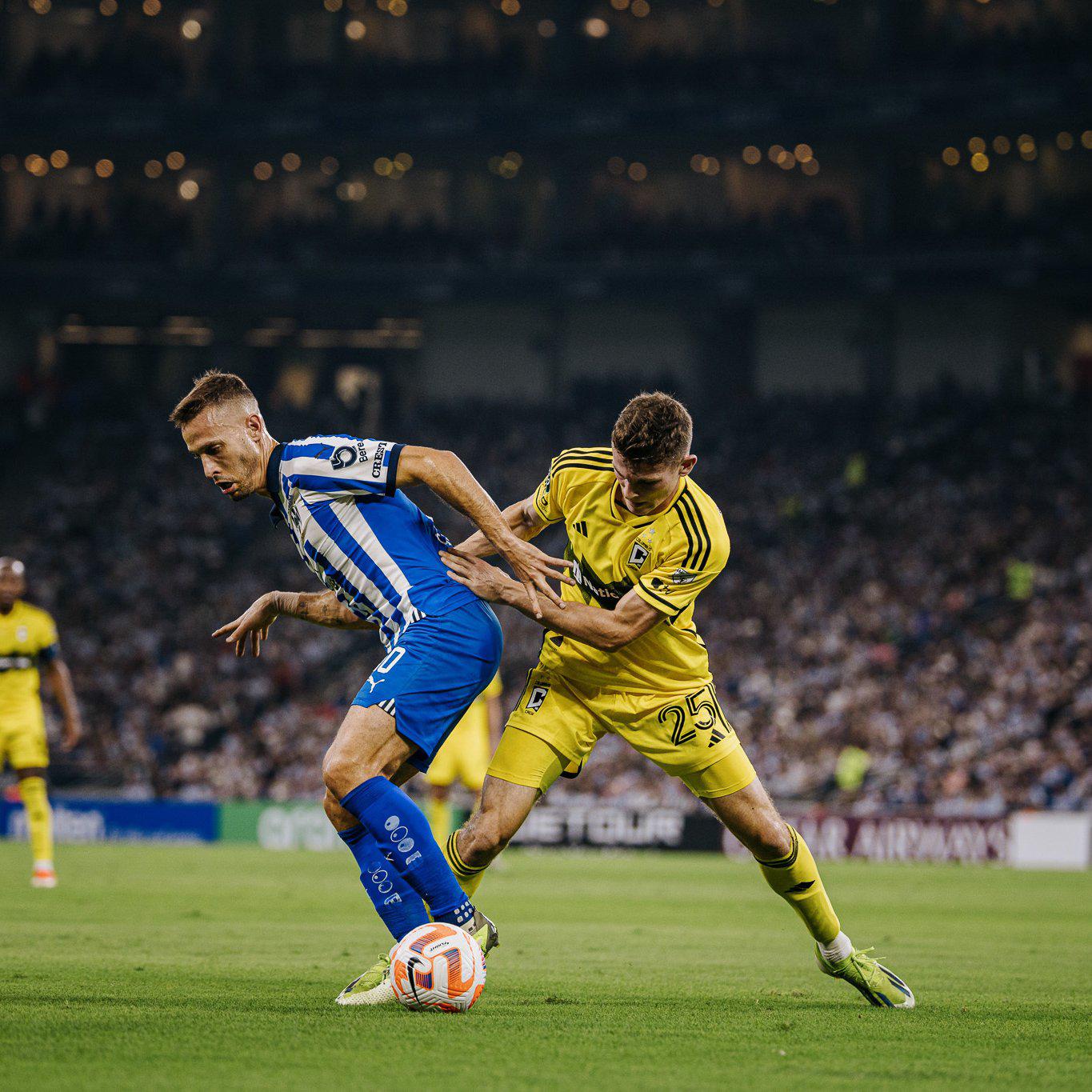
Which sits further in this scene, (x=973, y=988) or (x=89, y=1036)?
(x=973, y=988)

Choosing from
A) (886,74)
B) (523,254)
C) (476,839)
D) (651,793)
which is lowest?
(651,793)

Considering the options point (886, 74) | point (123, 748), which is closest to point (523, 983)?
point (123, 748)

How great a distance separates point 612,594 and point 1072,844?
17.3 m

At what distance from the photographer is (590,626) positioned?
6965 millimetres

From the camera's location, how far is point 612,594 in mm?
7445

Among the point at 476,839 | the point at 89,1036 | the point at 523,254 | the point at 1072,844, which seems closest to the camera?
the point at 89,1036

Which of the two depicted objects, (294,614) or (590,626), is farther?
(294,614)

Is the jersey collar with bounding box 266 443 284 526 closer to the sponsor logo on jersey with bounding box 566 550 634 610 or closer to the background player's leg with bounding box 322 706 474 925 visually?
the background player's leg with bounding box 322 706 474 925

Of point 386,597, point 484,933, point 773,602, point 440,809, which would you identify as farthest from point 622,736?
point 773,602

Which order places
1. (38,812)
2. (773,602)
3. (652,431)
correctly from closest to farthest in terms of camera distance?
(652,431)
(38,812)
(773,602)

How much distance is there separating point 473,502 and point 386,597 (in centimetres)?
59

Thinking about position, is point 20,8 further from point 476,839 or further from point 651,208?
point 476,839

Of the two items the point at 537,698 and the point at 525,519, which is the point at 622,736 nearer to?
the point at 537,698

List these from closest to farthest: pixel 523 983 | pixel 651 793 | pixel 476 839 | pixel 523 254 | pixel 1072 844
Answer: pixel 476 839 < pixel 523 983 < pixel 1072 844 < pixel 651 793 < pixel 523 254
